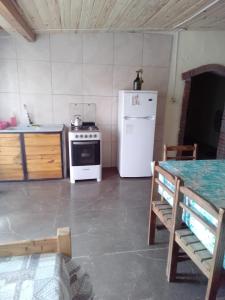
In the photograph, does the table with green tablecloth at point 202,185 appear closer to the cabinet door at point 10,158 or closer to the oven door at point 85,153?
the oven door at point 85,153

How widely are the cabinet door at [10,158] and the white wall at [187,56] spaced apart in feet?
8.76

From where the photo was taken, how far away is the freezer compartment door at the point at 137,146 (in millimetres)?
3723

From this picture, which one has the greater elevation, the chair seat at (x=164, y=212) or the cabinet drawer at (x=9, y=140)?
the cabinet drawer at (x=9, y=140)

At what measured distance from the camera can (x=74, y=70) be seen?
391 cm

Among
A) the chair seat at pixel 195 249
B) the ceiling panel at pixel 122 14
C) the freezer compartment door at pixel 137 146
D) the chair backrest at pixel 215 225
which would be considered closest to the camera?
the chair backrest at pixel 215 225

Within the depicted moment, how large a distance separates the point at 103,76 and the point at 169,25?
1302 mm

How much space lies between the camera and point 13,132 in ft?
11.4

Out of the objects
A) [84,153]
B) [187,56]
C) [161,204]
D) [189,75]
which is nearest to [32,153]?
[84,153]

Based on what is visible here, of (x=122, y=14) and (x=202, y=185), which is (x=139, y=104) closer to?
(x=122, y=14)

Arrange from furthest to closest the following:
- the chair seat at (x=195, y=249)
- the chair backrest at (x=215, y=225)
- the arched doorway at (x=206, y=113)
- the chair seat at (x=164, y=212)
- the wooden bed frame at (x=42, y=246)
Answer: the arched doorway at (x=206, y=113) < the chair seat at (x=164, y=212) < the chair seat at (x=195, y=249) < the chair backrest at (x=215, y=225) < the wooden bed frame at (x=42, y=246)

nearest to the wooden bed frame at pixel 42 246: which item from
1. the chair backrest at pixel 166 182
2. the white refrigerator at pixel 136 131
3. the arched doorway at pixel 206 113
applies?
the chair backrest at pixel 166 182

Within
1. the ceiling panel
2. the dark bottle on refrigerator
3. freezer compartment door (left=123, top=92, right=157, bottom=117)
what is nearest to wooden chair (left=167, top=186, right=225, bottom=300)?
the ceiling panel

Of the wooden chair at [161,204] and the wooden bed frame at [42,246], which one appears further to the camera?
the wooden chair at [161,204]

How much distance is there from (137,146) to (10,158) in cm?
204
